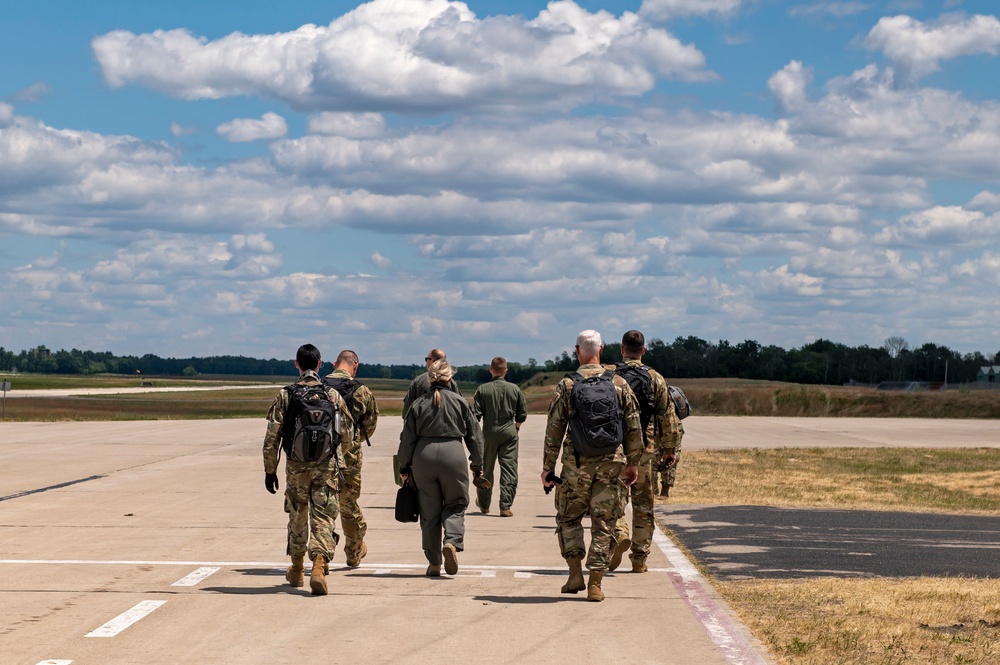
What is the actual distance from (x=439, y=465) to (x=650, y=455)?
1794 millimetres

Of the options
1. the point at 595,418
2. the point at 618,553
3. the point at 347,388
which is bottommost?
the point at 618,553

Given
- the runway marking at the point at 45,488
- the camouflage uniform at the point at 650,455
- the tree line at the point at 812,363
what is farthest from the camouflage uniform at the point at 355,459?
the tree line at the point at 812,363

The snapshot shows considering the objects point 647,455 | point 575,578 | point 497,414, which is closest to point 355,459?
point 575,578

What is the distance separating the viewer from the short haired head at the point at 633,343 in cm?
1109

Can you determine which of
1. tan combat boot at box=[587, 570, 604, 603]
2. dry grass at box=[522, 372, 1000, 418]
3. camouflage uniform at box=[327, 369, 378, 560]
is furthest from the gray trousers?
dry grass at box=[522, 372, 1000, 418]

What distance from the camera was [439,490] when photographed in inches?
431

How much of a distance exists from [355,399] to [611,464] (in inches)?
95.8

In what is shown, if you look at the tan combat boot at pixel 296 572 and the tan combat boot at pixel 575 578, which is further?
the tan combat boot at pixel 296 572

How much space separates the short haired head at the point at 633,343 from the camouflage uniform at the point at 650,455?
0.24 ft

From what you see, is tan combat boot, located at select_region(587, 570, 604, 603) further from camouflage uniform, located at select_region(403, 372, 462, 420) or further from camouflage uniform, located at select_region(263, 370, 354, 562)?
camouflage uniform, located at select_region(403, 372, 462, 420)

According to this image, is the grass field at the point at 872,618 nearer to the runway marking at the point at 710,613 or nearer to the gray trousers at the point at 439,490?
the runway marking at the point at 710,613

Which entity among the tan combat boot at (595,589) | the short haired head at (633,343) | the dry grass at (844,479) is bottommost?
the dry grass at (844,479)

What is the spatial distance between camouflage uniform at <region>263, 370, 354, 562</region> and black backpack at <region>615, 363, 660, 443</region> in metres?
2.48

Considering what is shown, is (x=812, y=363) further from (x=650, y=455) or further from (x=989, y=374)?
(x=650, y=455)
